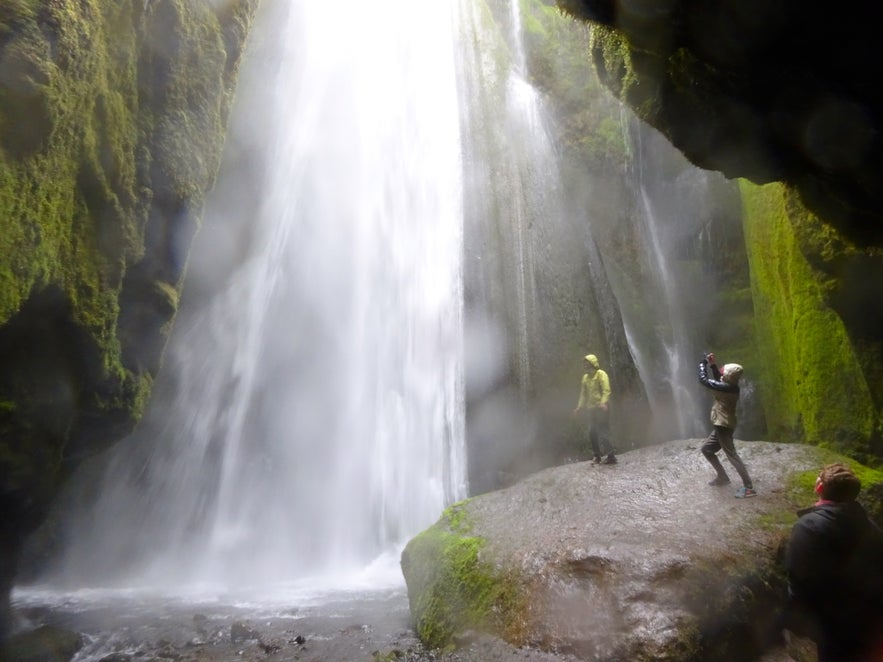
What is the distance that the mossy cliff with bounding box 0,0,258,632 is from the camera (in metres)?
5.13

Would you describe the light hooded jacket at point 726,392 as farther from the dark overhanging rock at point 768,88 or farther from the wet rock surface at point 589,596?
the dark overhanging rock at point 768,88

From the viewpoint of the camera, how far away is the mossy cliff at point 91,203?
5.13m

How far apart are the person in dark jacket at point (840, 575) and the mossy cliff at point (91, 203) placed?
22.5ft

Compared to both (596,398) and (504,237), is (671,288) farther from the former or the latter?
(596,398)

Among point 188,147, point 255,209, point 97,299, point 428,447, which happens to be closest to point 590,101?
point 255,209

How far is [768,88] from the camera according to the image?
493 centimetres

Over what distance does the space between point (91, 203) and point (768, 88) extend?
785cm

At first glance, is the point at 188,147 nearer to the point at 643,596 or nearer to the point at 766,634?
the point at 643,596

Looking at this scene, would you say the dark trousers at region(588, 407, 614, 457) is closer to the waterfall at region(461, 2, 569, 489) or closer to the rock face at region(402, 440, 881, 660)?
the rock face at region(402, 440, 881, 660)

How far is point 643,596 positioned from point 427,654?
2.45 meters

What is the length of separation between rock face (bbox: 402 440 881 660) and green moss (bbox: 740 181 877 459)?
3.24 feet

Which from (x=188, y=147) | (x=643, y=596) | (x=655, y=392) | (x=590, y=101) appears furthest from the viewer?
(x=590, y=101)

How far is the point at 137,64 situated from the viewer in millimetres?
7789

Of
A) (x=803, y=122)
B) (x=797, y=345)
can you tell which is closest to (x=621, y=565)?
(x=803, y=122)
